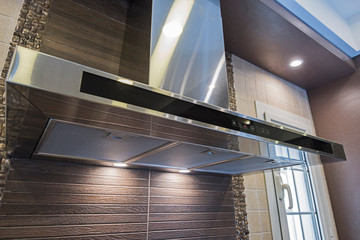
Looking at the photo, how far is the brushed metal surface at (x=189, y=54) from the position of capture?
0.88 m

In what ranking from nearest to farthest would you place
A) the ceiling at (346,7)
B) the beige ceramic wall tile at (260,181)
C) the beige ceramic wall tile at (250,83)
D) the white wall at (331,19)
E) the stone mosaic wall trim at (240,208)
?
the stone mosaic wall trim at (240,208), the beige ceramic wall tile at (260,181), the white wall at (331,19), the beige ceramic wall tile at (250,83), the ceiling at (346,7)

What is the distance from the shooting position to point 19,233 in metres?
0.79

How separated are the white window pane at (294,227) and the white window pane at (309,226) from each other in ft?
0.24

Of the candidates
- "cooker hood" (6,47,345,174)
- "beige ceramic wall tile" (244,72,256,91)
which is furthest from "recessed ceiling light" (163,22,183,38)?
"beige ceramic wall tile" (244,72,256,91)

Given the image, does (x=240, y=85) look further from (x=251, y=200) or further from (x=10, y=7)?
(x=10, y=7)

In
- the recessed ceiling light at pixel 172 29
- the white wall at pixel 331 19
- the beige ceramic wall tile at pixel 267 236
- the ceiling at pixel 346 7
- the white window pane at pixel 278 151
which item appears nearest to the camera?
the white window pane at pixel 278 151

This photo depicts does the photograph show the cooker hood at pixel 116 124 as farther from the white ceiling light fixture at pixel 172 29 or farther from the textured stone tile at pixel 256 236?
the textured stone tile at pixel 256 236

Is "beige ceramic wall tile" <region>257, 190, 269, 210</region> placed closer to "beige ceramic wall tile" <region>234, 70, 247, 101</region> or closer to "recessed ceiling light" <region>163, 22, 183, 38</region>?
"beige ceramic wall tile" <region>234, 70, 247, 101</region>

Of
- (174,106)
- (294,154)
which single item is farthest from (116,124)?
(294,154)

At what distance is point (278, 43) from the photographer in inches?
68.1

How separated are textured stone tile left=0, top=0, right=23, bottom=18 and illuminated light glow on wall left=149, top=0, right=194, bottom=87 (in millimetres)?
628

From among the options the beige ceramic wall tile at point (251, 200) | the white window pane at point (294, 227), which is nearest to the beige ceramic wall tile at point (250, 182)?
the beige ceramic wall tile at point (251, 200)

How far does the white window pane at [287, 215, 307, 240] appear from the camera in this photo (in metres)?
1.69

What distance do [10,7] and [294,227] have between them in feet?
6.97
